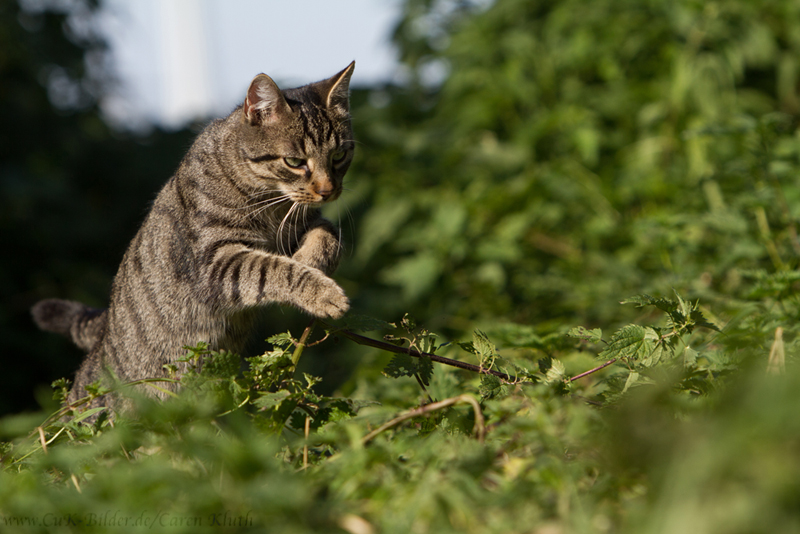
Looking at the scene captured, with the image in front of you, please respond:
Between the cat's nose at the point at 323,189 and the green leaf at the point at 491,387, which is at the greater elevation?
the cat's nose at the point at 323,189

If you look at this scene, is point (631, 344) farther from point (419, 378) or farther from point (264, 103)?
point (264, 103)

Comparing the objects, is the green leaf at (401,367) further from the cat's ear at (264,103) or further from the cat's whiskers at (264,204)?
the cat's ear at (264,103)

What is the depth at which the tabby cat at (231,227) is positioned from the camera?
2.07m

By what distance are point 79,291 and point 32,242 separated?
20.0 inches

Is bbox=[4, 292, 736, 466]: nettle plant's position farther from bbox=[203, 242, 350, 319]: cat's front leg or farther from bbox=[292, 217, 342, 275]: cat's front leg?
bbox=[292, 217, 342, 275]: cat's front leg

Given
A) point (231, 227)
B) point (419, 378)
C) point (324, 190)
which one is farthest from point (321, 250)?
point (419, 378)

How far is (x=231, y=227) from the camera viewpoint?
215cm

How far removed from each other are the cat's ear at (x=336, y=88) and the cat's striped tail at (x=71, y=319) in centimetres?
124

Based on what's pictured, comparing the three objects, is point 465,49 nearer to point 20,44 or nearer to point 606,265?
point 606,265

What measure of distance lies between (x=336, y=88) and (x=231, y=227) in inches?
25.3

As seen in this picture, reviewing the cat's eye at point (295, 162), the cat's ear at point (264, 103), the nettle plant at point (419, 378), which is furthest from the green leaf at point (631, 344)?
the cat's ear at point (264, 103)

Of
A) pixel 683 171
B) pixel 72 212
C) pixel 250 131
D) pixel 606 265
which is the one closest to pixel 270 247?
pixel 250 131

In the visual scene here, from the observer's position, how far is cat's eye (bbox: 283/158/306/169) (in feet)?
7.22

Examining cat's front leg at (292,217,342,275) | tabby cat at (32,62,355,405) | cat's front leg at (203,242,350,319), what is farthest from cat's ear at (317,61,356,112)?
cat's front leg at (203,242,350,319)
